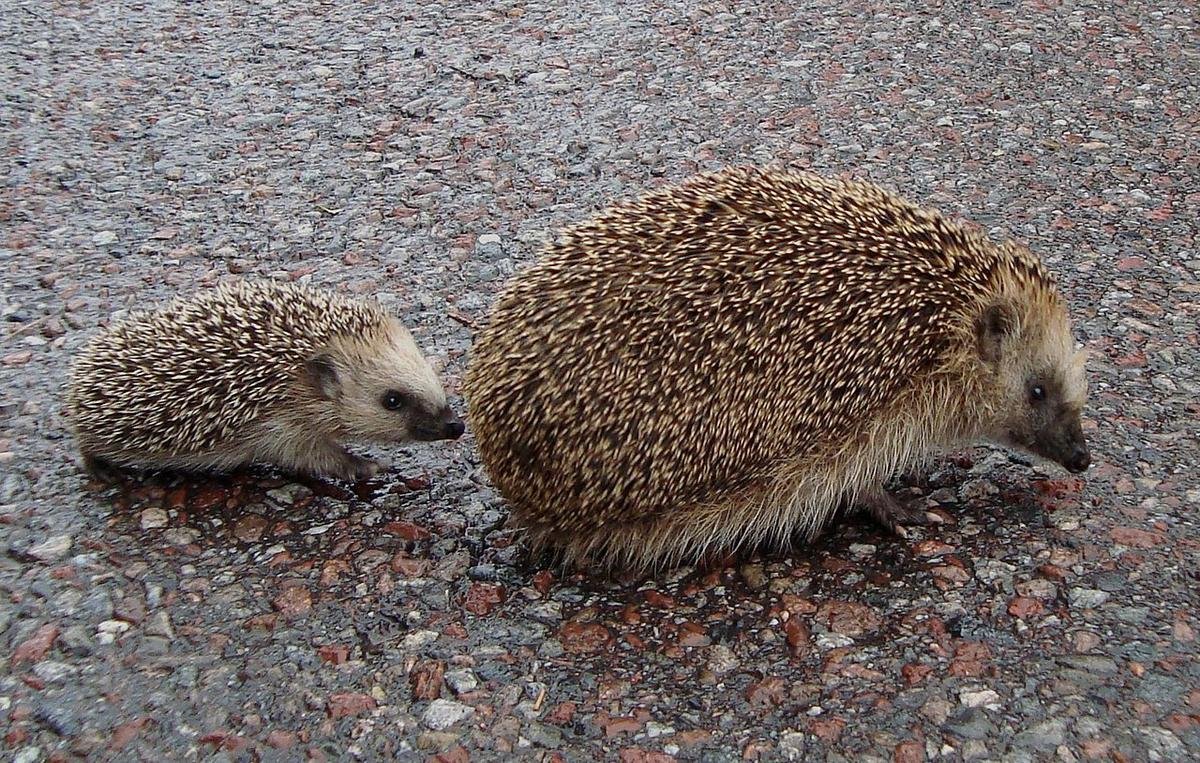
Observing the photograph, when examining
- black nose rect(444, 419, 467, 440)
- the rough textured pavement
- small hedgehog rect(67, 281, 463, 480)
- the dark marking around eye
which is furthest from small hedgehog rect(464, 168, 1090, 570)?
small hedgehog rect(67, 281, 463, 480)

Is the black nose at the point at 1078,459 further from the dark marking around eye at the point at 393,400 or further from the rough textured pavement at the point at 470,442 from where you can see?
the dark marking around eye at the point at 393,400

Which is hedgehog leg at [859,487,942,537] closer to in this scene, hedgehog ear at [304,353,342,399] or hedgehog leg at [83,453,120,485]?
hedgehog ear at [304,353,342,399]

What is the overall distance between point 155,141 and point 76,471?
2967mm

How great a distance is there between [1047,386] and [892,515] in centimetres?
63

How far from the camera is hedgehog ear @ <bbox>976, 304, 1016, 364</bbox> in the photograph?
3.73m

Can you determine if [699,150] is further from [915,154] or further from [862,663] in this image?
[862,663]

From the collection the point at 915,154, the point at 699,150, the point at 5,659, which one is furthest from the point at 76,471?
the point at 915,154

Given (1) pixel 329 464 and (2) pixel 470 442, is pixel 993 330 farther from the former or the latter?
(1) pixel 329 464

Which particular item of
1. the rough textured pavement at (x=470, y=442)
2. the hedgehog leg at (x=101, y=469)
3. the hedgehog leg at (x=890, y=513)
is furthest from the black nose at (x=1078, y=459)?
the hedgehog leg at (x=101, y=469)

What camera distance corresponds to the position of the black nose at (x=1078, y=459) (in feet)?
12.5

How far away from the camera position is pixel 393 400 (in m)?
4.36

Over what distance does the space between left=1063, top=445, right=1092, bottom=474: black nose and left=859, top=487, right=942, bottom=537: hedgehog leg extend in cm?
44

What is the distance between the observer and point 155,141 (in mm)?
6738

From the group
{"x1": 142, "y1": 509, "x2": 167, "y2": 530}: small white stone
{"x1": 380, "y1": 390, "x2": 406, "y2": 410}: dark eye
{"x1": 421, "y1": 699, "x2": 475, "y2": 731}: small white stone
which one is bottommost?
{"x1": 421, "y1": 699, "x2": 475, "y2": 731}: small white stone
